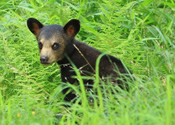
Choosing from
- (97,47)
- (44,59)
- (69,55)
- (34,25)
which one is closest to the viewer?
(44,59)

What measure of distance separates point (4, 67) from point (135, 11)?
241 centimetres

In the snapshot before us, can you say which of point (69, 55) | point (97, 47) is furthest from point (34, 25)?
point (97, 47)

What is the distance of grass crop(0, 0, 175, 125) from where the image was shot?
16.3 ft

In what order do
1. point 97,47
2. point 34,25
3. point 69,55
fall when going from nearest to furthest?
point 69,55, point 34,25, point 97,47

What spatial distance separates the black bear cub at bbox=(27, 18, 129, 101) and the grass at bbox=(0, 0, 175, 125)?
0.27 m

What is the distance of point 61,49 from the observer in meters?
6.47

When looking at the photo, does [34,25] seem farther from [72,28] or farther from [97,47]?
[97,47]

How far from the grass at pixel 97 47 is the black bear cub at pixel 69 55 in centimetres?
27

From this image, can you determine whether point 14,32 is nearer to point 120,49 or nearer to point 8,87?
point 8,87

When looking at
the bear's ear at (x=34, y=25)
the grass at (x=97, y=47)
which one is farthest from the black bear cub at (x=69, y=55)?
the grass at (x=97, y=47)

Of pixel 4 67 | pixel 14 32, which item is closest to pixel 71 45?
pixel 4 67

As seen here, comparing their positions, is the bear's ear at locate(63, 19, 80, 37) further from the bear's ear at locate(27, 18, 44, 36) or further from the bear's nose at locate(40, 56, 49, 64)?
the bear's nose at locate(40, 56, 49, 64)

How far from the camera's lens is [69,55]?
6520mm

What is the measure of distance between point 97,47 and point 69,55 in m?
0.82
